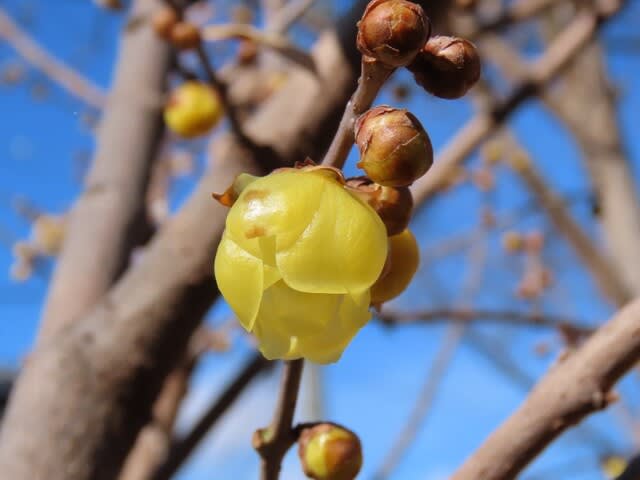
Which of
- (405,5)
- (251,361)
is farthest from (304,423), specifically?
(251,361)

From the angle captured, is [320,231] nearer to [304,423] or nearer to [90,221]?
[304,423]

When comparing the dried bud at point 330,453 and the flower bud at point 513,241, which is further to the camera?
the flower bud at point 513,241

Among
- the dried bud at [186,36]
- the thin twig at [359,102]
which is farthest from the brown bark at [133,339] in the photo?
the thin twig at [359,102]

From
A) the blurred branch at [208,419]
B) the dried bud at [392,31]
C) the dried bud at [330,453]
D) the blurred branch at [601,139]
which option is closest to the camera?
the dried bud at [392,31]

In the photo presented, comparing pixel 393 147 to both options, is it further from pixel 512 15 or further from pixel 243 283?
pixel 512 15

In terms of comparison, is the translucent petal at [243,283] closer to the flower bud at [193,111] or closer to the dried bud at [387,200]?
the dried bud at [387,200]

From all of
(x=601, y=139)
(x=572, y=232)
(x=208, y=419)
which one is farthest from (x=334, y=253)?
(x=601, y=139)
